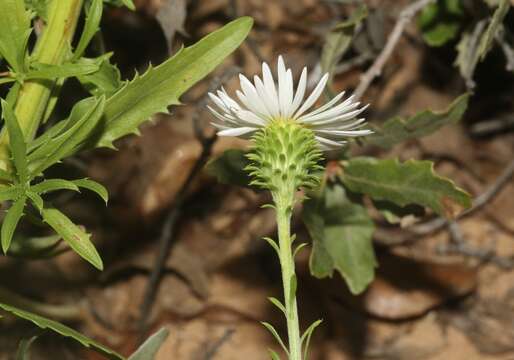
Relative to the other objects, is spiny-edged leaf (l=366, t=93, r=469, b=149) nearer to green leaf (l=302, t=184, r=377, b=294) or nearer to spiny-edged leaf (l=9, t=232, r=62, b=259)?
green leaf (l=302, t=184, r=377, b=294)

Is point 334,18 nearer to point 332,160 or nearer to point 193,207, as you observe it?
point 193,207

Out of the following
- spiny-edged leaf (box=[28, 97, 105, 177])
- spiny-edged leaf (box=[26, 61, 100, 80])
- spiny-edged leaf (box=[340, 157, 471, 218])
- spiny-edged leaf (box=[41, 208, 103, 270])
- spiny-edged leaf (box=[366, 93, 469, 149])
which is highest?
spiny-edged leaf (box=[366, 93, 469, 149])

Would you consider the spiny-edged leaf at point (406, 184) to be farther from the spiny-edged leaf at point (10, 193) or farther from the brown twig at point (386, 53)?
the spiny-edged leaf at point (10, 193)

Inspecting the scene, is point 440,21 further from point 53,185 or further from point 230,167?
point 53,185

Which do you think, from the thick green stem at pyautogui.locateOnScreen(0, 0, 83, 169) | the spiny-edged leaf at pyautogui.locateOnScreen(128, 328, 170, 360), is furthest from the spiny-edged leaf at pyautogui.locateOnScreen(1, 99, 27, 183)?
the spiny-edged leaf at pyautogui.locateOnScreen(128, 328, 170, 360)

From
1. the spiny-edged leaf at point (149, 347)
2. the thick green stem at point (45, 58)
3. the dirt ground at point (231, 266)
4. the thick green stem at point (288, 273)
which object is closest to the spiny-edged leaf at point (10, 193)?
the thick green stem at point (45, 58)
